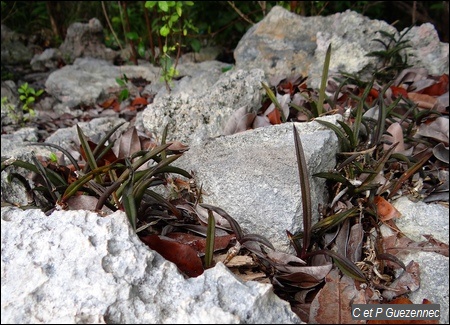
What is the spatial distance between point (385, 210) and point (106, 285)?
955 millimetres

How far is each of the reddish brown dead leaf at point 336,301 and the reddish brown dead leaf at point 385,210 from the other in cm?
32

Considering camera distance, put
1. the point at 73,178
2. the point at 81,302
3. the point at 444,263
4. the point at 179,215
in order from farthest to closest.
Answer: the point at 73,178 → the point at 179,215 → the point at 444,263 → the point at 81,302

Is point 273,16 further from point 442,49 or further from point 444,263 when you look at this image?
point 444,263

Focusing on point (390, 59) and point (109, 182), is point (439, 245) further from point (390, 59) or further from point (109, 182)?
point (390, 59)

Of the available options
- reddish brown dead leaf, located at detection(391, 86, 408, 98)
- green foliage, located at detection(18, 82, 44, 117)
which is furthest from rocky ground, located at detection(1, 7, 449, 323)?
green foliage, located at detection(18, 82, 44, 117)

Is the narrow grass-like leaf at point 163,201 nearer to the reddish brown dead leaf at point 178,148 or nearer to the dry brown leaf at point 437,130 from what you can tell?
the reddish brown dead leaf at point 178,148

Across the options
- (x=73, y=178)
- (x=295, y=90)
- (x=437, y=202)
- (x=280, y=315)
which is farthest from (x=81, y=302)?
(x=295, y=90)

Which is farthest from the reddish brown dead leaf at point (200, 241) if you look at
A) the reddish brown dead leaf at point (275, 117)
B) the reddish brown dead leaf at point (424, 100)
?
the reddish brown dead leaf at point (424, 100)

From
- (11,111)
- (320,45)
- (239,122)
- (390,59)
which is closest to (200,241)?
(239,122)

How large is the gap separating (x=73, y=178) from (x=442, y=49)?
8.40 feet

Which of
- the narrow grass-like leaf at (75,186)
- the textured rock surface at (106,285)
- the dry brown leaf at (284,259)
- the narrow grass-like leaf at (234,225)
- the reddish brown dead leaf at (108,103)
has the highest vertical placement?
the textured rock surface at (106,285)

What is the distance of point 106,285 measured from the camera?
929mm

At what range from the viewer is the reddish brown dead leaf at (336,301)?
1.04 meters

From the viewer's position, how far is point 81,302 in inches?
35.4
